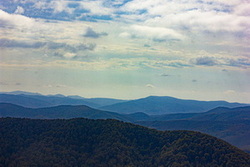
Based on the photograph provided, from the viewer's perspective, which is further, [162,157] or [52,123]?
[52,123]

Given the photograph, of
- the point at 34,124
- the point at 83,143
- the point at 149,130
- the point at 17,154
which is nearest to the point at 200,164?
the point at 149,130

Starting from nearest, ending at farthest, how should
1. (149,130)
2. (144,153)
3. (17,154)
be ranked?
(17,154) → (144,153) → (149,130)

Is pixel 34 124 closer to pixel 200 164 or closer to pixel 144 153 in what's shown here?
pixel 144 153

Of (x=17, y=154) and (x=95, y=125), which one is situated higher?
(x=95, y=125)

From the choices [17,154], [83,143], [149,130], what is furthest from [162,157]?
[17,154]

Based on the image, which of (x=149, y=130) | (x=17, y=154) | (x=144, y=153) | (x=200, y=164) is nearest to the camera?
(x=200, y=164)

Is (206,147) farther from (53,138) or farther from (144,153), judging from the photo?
(53,138)
